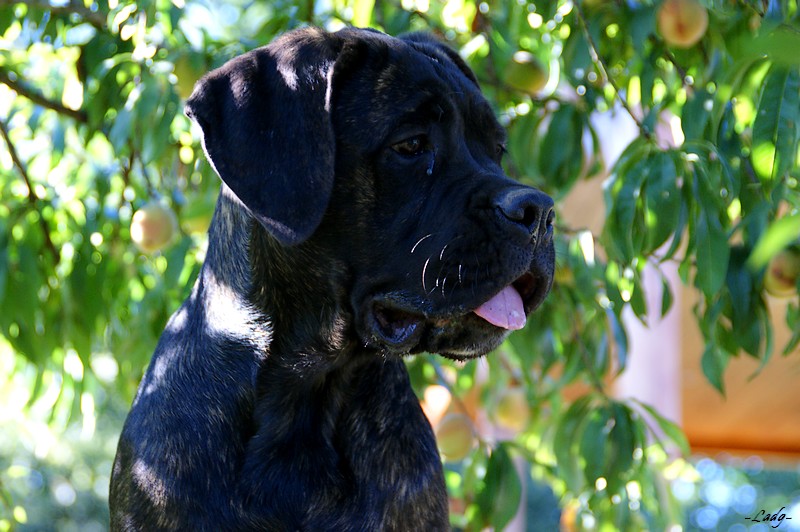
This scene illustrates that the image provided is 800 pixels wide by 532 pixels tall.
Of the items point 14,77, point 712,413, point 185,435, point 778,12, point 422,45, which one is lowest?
point 712,413

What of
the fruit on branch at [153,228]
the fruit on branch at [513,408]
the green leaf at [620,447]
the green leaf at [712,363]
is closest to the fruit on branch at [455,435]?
the fruit on branch at [513,408]

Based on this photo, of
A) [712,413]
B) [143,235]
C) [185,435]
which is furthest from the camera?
[712,413]

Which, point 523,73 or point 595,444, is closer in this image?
point 595,444

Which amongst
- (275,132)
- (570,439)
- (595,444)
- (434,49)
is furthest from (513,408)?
(275,132)

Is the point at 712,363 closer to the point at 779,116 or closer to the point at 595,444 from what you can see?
the point at 595,444

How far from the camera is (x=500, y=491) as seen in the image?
3.55 m

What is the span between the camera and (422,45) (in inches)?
110

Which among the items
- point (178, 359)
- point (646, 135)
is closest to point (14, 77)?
point (178, 359)

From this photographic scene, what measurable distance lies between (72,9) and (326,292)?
197 centimetres

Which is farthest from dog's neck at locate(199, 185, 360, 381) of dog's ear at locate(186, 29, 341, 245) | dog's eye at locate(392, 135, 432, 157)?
dog's eye at locate(392, 135, 432, 157)

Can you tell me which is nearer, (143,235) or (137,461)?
(137,461)

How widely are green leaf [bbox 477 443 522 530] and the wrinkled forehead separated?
1424 millimetres

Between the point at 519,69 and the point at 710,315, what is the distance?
1.25 metres

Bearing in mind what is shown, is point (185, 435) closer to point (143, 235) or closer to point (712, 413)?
point (143, 235)
